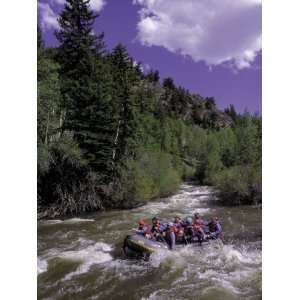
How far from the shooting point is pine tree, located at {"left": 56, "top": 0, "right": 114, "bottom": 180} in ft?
30.7

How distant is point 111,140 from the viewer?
10.1 m

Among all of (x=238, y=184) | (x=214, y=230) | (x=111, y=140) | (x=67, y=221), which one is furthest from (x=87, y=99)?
(x=214, y=230)

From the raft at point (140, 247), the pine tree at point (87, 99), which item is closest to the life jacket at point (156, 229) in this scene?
the raft at point (140, 247)

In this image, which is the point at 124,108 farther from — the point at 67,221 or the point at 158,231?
the point at 158,231

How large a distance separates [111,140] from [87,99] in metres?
1.31

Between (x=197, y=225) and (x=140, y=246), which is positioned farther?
(x=197, y=225)

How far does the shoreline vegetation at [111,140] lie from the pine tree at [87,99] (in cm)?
3

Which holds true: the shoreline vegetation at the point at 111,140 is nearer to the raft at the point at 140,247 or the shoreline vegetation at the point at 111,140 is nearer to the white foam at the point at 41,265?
the white foam at the point at 41,265

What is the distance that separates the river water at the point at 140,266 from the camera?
463 cm

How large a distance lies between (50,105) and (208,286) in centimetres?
491

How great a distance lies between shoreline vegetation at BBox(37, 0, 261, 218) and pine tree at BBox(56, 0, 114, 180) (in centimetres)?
3
